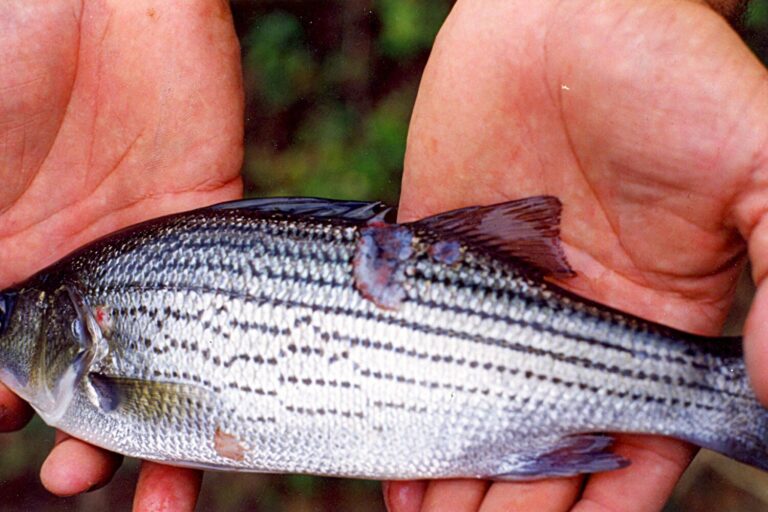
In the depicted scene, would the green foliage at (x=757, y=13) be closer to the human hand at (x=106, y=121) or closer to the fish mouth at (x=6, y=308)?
the human hand at (x=106, y=121)

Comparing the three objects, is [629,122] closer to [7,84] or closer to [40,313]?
[40,313]

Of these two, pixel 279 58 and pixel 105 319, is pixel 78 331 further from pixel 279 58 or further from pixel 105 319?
pixel 279 58

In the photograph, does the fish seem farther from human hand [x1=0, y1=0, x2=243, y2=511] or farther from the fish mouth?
human hand [x1=0, y1=0, x2=243, y2=511]

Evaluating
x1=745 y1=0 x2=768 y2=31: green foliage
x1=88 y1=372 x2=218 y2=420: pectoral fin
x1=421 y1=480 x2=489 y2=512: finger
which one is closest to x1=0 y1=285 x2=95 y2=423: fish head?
x1=88 y1=372 x2=218 y2=420: pectoral fin

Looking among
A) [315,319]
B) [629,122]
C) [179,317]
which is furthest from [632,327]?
[179,317]

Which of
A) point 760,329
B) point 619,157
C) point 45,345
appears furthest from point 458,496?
point 45,345
